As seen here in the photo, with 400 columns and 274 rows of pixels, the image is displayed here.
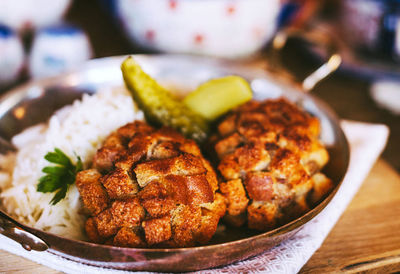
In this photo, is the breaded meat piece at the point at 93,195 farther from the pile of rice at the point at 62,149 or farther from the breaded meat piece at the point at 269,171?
the breaded meat piece at the point at 269,171

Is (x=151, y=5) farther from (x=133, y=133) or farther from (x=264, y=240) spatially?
(x=264, y=240)

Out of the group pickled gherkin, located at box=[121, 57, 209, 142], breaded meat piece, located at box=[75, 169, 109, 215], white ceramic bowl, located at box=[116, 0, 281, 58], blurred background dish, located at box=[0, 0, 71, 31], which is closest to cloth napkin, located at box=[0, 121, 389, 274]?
breaded meat piece, located at box=[75, 169, 109, 215]

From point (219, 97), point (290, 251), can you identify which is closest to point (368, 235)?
point (290, 251)

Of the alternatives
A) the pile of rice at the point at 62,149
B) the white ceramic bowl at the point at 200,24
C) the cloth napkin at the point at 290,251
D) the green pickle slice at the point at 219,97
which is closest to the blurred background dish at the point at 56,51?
the white ceramic bowl at the point at 200,24

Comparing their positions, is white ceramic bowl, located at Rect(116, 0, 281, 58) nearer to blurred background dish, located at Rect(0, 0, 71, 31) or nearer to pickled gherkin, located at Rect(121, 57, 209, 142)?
blurred background dish, located at Rect(0, 0, 71, 31)

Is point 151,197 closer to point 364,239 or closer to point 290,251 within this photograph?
point 290,251
